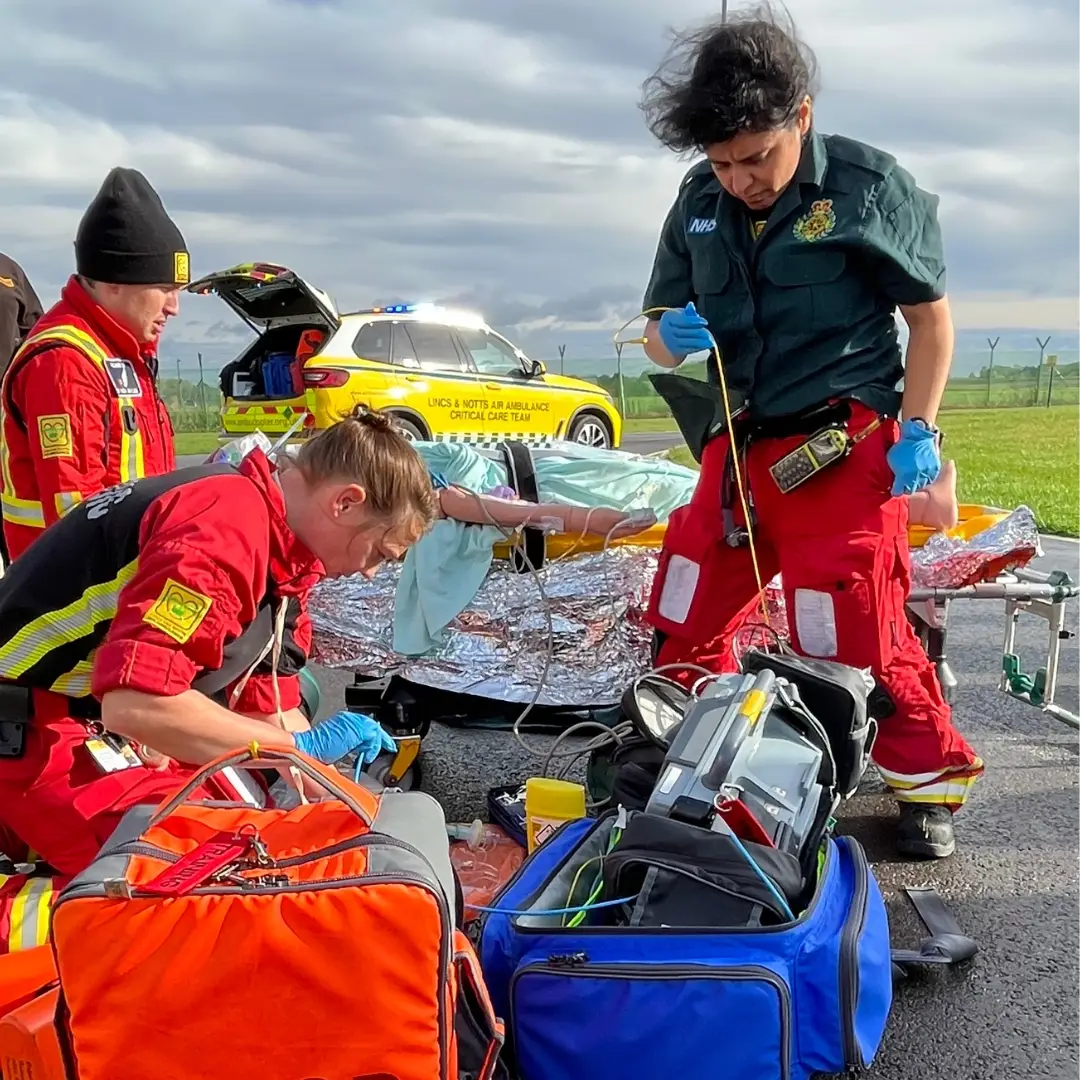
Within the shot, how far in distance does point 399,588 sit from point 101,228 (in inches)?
53.0

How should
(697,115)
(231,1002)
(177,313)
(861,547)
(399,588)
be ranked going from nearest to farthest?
(231,1002)
(697,115)
(861,547)
(177,313)
(399,588)

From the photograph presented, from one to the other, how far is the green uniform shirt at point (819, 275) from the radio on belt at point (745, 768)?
942 mm

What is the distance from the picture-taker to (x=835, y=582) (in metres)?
2.77

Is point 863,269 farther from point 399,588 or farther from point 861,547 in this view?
point 399,588

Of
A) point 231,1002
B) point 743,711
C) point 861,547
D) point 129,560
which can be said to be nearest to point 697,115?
point 861,547

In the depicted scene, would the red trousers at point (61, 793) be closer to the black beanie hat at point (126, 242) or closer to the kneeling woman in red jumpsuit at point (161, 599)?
the kneeling woman in red jumpsuit at point (161, 599)

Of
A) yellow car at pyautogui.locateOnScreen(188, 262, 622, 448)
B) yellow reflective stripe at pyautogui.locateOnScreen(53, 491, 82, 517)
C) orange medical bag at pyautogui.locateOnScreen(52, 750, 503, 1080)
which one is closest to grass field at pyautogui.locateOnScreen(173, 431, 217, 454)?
yellow car at pyautogui.locateOnScreen(188, 262, 622, 448)

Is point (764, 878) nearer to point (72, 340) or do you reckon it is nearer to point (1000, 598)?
point (1000, 598)

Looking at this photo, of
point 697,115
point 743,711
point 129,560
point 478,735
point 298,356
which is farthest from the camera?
point 298,356

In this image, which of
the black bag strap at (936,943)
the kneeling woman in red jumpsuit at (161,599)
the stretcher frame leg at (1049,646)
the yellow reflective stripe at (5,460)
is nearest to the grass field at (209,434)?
the stretcher frame leg at (1049,646)

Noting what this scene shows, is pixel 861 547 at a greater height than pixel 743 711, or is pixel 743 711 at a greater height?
pixel 861 547

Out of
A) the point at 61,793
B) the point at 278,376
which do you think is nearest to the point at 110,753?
the point at 61,793

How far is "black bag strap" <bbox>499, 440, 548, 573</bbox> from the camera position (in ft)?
11.0

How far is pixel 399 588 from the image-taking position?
136 inches
